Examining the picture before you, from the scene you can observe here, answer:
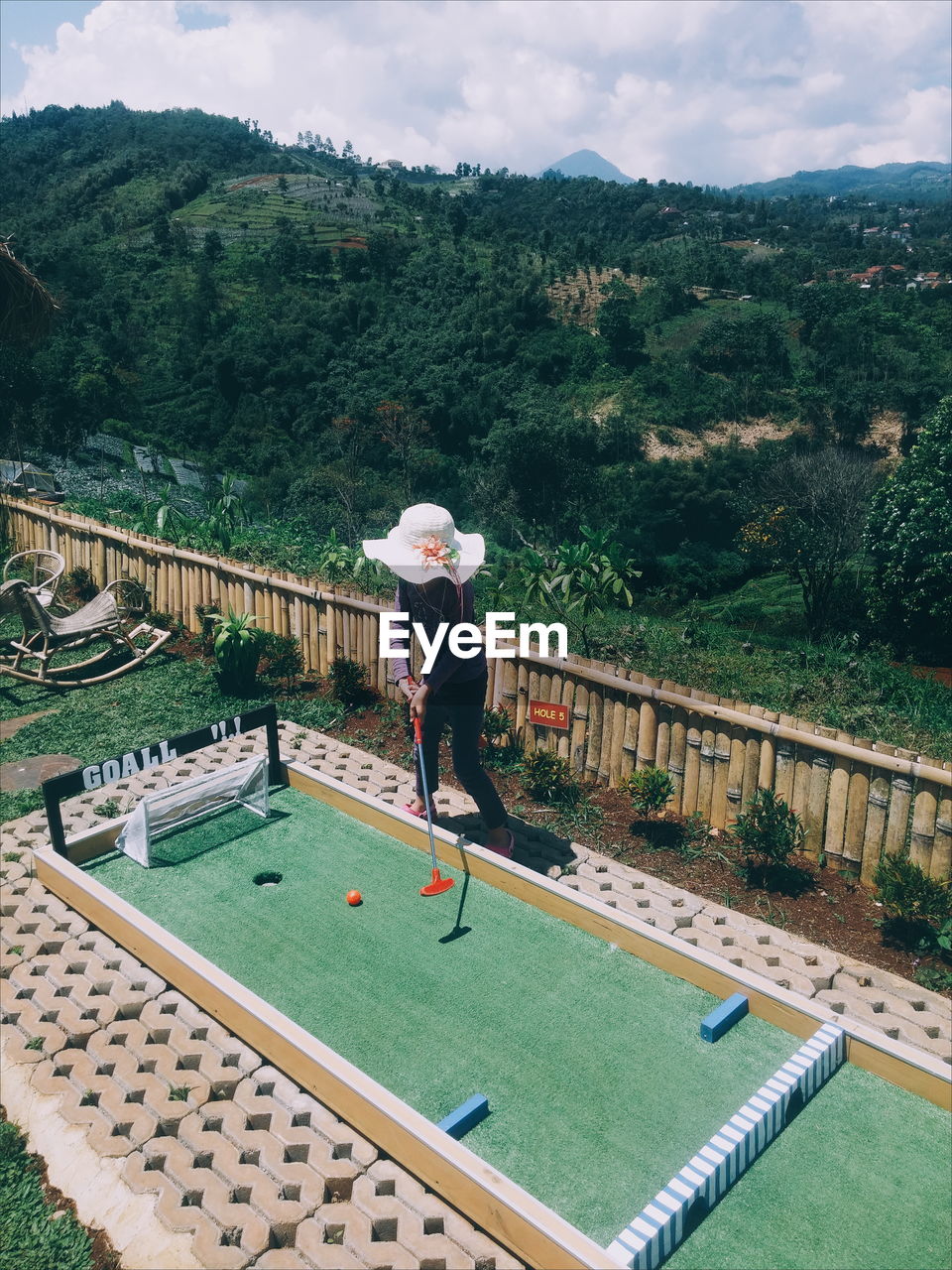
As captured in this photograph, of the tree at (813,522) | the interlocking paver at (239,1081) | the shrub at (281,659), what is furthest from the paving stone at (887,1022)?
the tree at (813,522)

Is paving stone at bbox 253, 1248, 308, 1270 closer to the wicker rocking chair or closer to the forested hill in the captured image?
the wicker rocking chair

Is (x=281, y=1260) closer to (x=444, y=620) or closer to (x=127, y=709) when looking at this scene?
(x=444, y=620)

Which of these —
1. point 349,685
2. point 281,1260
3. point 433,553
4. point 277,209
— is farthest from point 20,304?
point 277,209

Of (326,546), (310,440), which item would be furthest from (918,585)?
(310,440)

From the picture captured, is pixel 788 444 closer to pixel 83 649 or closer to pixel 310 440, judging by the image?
pixel 310 440

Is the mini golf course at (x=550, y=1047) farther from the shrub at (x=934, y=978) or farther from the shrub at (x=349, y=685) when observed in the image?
the shrub at (x=349, y=685)

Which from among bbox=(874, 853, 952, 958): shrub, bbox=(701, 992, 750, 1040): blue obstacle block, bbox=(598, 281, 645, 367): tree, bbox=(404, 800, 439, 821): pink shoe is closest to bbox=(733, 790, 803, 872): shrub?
bbox=(874, 853, 952, 958): shrub
